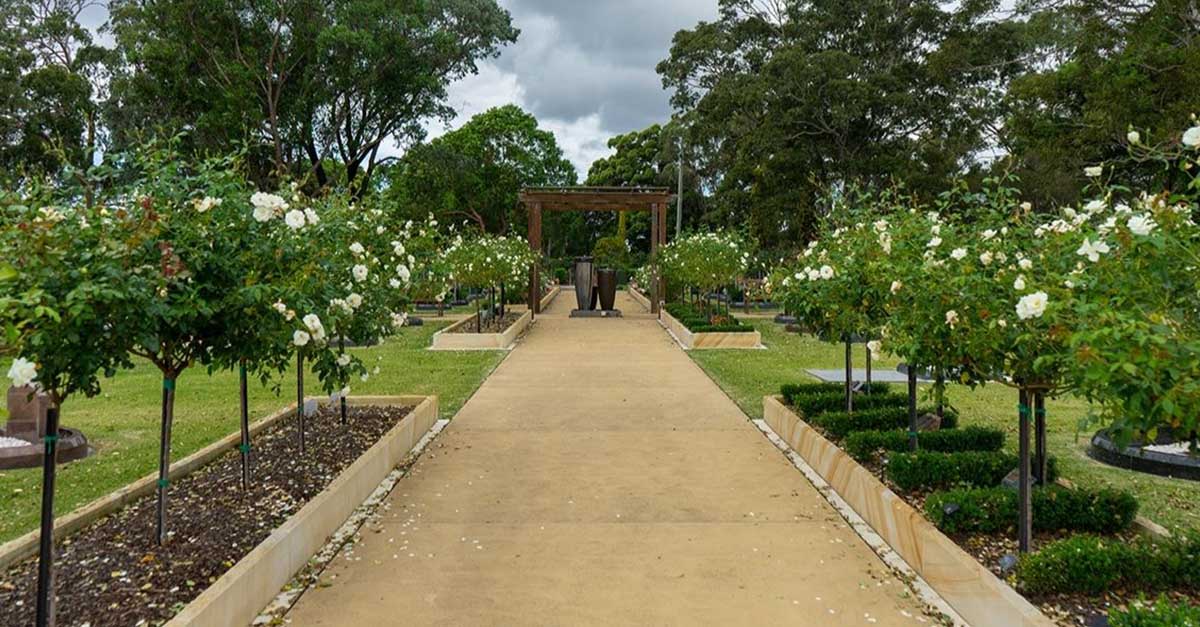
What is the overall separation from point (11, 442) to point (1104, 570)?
22.6 ft

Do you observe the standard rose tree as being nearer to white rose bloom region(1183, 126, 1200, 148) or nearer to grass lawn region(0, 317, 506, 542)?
grass lawn region(0, 317, 506, 542)

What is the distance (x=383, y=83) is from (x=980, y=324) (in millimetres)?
20223

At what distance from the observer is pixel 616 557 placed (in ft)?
13.1

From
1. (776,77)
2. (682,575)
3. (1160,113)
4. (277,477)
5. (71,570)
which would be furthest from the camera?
(776,77)

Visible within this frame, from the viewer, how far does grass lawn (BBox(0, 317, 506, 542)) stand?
5230 mm

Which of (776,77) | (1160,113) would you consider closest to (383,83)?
(776,77)

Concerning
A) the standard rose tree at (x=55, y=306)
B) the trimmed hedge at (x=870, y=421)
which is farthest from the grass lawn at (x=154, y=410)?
the trimmed hedge at (x=870, y=421)

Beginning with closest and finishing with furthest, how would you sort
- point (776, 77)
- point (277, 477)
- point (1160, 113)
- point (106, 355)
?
point (106, 355) < point (277, 477) < point (1160, 113) < point (776, 77)

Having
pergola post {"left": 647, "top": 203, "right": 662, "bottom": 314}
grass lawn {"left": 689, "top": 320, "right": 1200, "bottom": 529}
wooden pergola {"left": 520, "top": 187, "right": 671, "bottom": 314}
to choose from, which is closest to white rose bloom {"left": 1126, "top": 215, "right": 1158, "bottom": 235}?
grass lawn {"left": 689, "top": 320, "right": 1200, "bottom": 529}

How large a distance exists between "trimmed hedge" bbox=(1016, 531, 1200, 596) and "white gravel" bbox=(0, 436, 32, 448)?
21.0 ft

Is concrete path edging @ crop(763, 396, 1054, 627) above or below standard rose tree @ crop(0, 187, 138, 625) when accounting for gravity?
below

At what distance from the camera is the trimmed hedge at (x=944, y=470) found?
4.54 metres

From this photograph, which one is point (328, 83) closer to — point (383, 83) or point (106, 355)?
point (383, 83)

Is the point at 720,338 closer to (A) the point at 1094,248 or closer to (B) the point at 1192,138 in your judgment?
(A) the point at 1094,248
